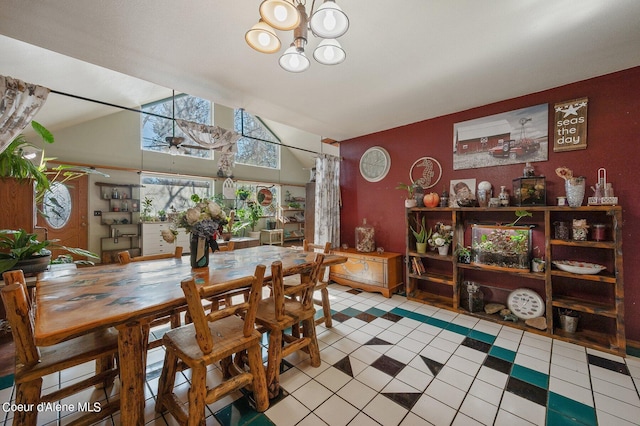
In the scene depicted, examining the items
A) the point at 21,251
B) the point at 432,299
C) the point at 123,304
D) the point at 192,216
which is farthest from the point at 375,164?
the point at 21,251

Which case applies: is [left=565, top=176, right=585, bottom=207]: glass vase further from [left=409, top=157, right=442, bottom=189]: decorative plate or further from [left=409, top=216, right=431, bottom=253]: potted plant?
[left=409, top=216, right=431, bottom=253]: potted plant

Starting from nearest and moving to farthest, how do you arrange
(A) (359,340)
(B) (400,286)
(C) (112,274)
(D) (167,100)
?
(C) (112,274), (A) (359,340), (B) (400,286), (D) (167,100)

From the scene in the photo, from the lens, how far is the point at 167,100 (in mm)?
6473

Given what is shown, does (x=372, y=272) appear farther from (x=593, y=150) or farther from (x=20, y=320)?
(x=20, y=320)

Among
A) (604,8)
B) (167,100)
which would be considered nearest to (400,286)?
(604,8)

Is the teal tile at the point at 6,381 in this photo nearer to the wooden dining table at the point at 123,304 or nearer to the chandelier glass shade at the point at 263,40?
the wooden dining table at the point at 123,304

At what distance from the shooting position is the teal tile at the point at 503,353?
205 centimetres

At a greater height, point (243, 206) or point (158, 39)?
point (158, 39)

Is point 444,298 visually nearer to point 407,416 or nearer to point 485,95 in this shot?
point 407,416

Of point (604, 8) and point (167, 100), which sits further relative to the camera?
point (167, 100)

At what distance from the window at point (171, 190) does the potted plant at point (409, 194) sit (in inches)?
220

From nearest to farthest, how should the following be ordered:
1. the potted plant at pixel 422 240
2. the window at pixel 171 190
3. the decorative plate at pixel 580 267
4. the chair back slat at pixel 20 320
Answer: the chair back slat at pixel 20 320
the decorative plate at pixel 580 267
the potted plant at pixel 422 240
the window at pixel 171 190

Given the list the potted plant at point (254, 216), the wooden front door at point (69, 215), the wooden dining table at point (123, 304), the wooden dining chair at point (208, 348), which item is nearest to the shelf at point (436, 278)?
the wooden dining table at point (123, 304)

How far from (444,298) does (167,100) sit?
7661 millimetres
